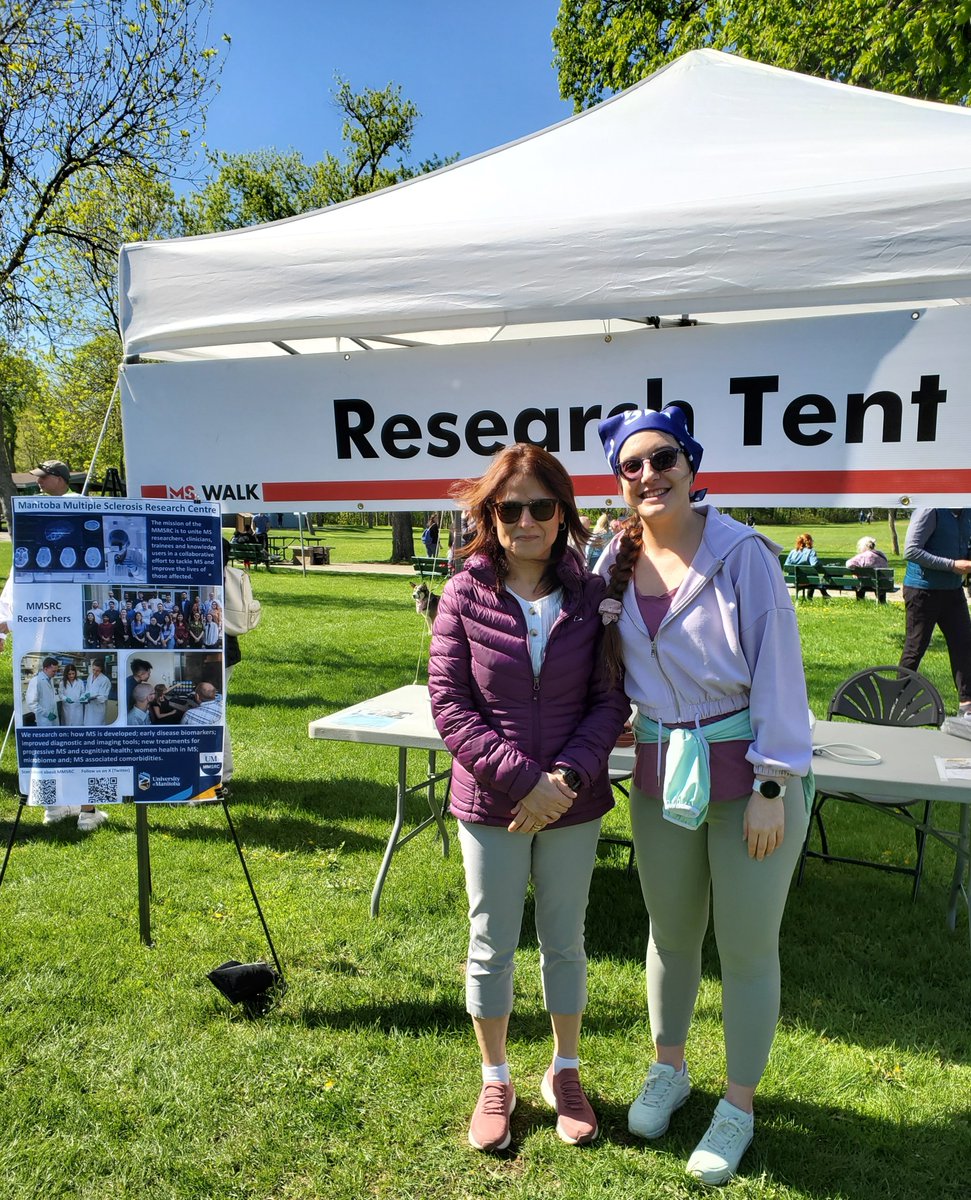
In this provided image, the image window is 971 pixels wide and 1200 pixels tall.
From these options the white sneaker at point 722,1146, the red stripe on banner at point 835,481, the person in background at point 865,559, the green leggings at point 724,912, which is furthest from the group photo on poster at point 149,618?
the person in background at point 865,559

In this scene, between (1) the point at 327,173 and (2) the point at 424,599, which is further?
(1) the point at 327,173

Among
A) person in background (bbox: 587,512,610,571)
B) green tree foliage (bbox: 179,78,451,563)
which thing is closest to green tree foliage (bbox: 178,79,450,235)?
green tree foliage (bbox: 179,78,451,563)

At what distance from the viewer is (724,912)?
79.2 inches

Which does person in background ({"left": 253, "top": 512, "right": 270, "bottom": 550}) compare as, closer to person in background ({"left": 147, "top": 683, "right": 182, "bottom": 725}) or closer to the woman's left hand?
person in background ({"left": 147, "top": 683, "right": 182, "bottom": 725})

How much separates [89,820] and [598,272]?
3.94m

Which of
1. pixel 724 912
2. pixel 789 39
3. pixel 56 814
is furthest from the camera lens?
pixel 789 39

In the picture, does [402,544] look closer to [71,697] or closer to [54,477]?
[54,477]

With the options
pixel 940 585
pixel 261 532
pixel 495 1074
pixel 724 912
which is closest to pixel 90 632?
pixel 495 1074

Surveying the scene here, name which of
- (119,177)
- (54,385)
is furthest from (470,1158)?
(54,385)

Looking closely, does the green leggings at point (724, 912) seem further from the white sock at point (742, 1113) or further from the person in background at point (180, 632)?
the person in background at point (180, 632)

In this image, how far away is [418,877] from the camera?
3.85 meters

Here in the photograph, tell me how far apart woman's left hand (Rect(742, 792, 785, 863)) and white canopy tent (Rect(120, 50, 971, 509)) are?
1015 millimetres

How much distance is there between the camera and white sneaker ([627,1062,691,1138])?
220 centimetres

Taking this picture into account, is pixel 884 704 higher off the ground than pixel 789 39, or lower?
lower
